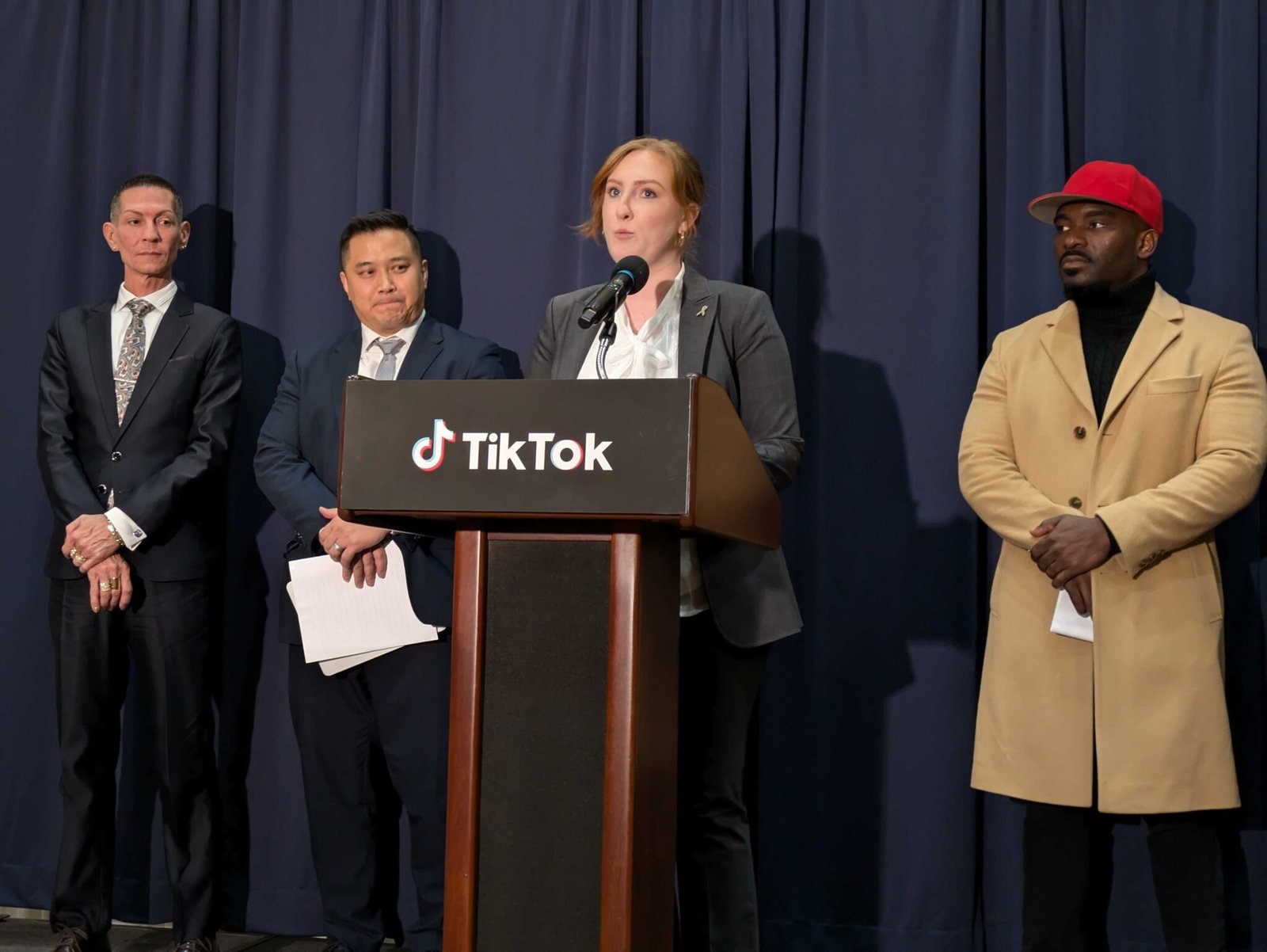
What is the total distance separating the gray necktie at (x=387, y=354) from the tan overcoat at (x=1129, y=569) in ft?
4.91

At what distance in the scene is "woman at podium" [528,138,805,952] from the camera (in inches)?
88.7

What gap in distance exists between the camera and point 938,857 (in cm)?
330

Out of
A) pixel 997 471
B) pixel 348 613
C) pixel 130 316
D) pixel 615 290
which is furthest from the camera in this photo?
pixel 130 316

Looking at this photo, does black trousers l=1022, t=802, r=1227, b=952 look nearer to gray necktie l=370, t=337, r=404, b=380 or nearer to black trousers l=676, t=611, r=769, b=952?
black trousers l=676, t=611, r=769, b=952

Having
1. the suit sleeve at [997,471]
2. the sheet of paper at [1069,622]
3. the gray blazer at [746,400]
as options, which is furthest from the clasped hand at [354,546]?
the sheet of paper at [1069,622]

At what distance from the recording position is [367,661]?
319 cm

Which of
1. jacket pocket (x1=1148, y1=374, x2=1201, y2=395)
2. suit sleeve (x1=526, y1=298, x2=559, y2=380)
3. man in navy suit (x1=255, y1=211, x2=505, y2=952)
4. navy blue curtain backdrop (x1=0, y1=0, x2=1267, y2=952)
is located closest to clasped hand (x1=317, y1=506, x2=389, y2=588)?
man in navy suit (x1=255, y1=211, x2=505, y2=952)

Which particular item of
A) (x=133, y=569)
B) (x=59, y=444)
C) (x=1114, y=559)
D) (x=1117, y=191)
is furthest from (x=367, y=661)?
(x=1117, y=191)

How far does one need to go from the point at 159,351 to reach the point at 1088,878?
2669mm

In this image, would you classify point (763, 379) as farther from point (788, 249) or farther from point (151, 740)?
point (151, 740)

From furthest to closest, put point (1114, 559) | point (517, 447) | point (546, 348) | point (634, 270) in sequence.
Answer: point (1114, 559) → point (546, 348) → point (634, 270) → point (517, 447)

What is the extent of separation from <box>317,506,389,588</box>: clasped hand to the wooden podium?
114 cm

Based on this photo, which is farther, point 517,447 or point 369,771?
point 369,771

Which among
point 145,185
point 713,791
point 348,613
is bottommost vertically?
point 713,791
